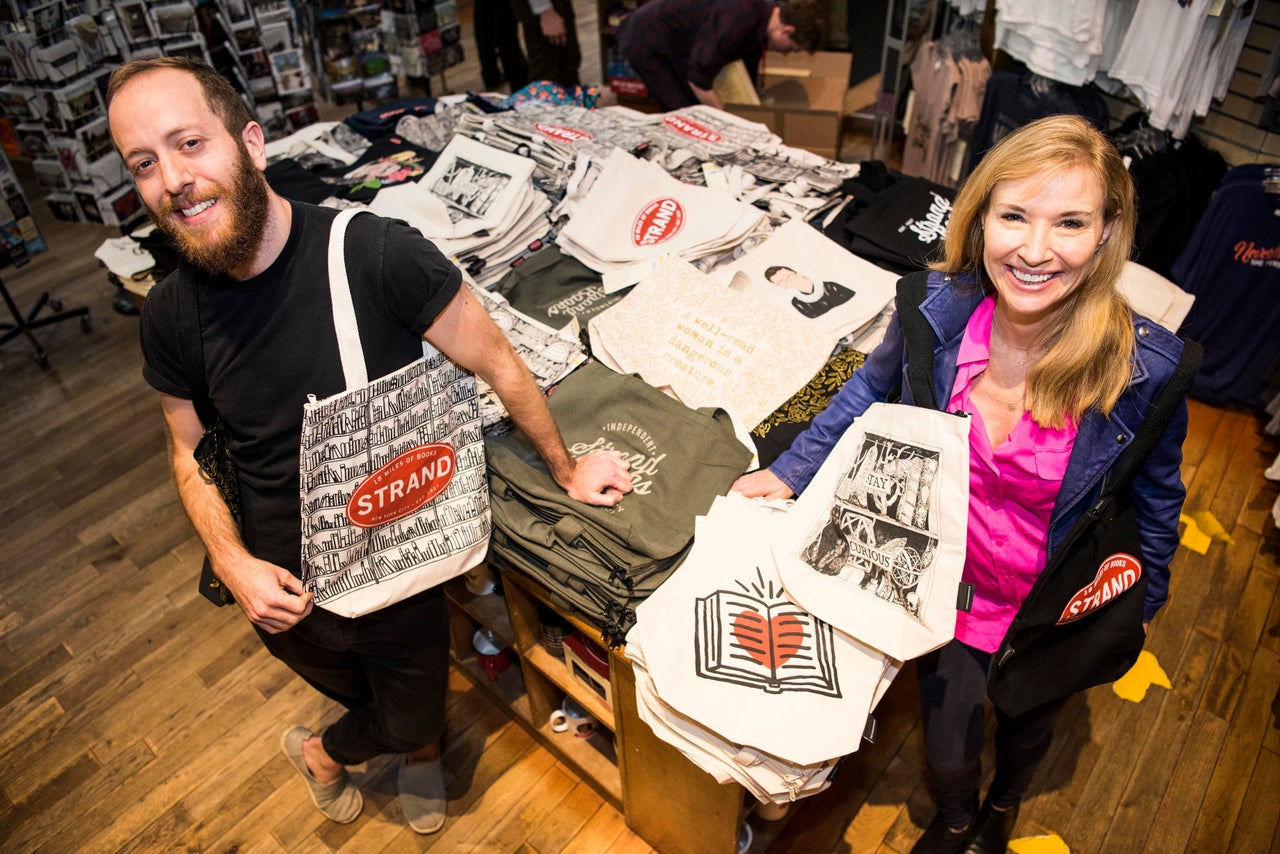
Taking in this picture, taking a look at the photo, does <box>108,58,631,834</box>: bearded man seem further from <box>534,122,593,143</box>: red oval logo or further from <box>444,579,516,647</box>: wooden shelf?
<box>534,122,593,143</box>: red oval logo

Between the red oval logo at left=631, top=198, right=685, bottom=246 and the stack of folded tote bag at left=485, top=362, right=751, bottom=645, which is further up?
the red oval logo at left=631, top=198, right=685, bottom=246

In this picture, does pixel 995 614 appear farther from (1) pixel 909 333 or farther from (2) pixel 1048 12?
(2) pixel 1048 12

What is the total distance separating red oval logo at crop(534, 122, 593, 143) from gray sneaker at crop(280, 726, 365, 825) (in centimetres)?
219

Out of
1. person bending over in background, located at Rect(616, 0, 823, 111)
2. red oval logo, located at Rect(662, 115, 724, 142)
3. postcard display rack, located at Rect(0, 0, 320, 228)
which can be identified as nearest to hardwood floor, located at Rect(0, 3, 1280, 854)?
red oval logo, located at Rect(662, 115, 724, 142)

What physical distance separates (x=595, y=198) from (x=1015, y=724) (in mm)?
1947

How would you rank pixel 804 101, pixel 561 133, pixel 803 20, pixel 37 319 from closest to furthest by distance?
1. pixel 561 133
2. pixel 803 20
3. pixel 37 319
4. pixel 804 101

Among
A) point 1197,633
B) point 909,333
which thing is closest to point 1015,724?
point 909,333

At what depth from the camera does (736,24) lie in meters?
3.99

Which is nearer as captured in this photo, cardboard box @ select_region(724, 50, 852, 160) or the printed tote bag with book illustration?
the printed tote bag with book illustration

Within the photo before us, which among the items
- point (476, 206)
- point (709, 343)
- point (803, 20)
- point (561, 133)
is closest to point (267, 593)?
point (709, 343)

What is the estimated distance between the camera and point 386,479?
1754 mm

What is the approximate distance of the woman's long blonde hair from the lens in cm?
149

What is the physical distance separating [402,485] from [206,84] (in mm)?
899

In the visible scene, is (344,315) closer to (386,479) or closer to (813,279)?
(386,479)
